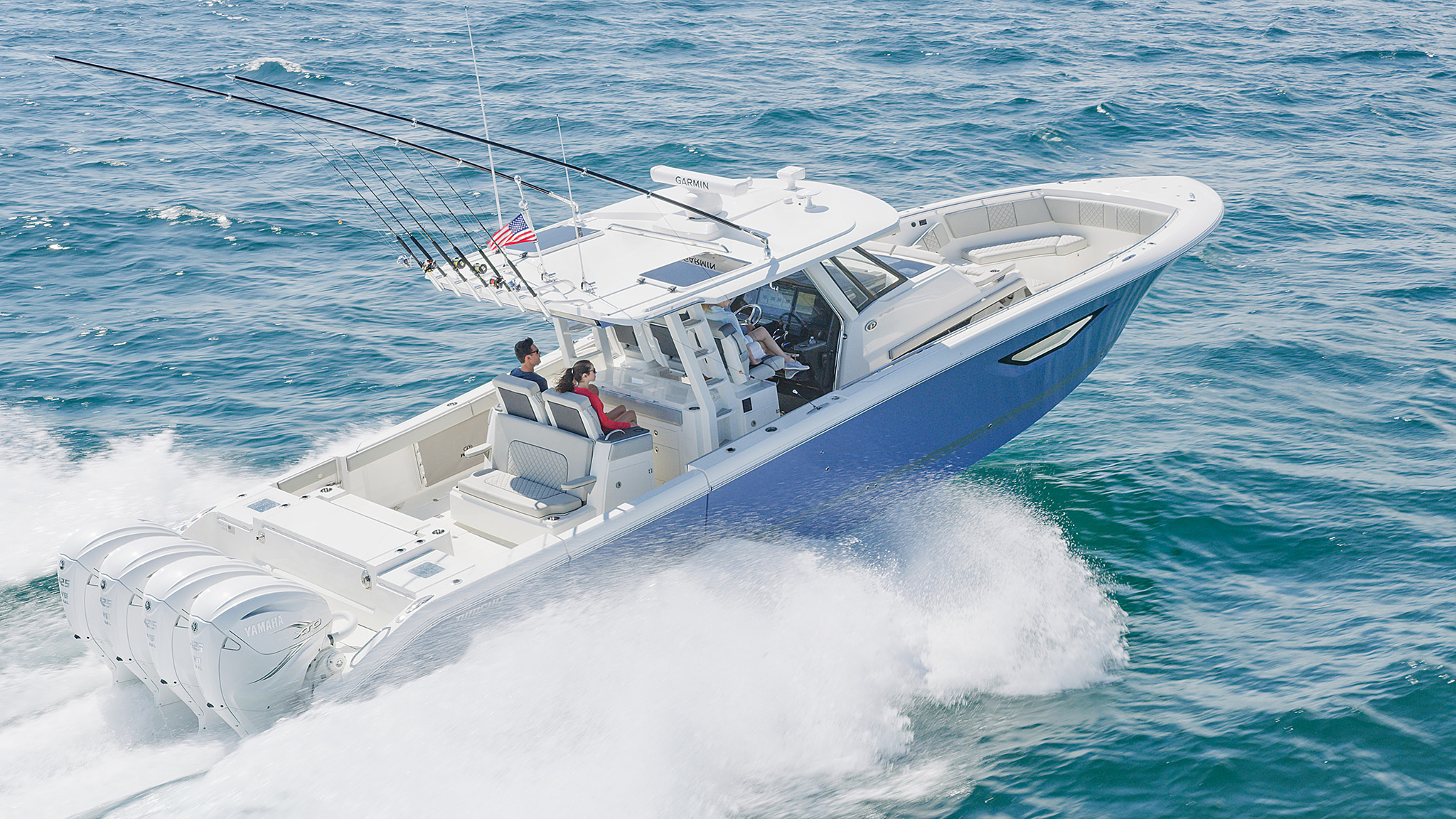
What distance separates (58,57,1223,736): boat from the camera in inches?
217

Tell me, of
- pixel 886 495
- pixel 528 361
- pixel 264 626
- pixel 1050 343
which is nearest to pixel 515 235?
pixel 528 361

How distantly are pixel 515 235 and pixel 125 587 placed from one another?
2.62m

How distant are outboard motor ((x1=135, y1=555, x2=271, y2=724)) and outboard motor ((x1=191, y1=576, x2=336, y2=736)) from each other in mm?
76

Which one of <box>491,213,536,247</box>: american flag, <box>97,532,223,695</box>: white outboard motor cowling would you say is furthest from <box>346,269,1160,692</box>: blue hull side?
<box>491,213,536,247</box>: american flag

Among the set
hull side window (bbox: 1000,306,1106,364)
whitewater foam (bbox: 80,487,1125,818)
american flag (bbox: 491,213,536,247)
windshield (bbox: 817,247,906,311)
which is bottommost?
whitewater foam (bbox: 80,487,1125,818)

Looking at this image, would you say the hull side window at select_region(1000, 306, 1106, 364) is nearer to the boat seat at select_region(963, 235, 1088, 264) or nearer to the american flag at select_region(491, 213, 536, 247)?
the boat seat at select_region(963, 235, 1088, 264)

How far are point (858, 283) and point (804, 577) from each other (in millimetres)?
2000

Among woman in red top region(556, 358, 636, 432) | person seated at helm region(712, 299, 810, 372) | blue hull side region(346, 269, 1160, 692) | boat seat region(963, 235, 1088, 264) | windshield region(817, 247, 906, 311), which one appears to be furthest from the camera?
boat seat region(963, 235, 1088, 264)

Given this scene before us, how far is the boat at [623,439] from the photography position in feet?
18.1

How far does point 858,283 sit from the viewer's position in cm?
753

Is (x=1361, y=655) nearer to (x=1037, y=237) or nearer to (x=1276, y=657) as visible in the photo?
(x=1276, y=657)

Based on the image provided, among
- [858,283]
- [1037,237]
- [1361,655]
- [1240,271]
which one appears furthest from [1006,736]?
[1240,271]

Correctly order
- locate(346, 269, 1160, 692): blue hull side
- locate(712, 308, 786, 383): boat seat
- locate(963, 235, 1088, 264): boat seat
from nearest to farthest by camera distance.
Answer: locate(346, 269, 1160, 692): blue hull side, locate(712, 308, 786, 383): boat seat, locate(963, 235, 1088, 264): boat seat

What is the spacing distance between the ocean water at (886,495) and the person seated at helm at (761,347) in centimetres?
113
